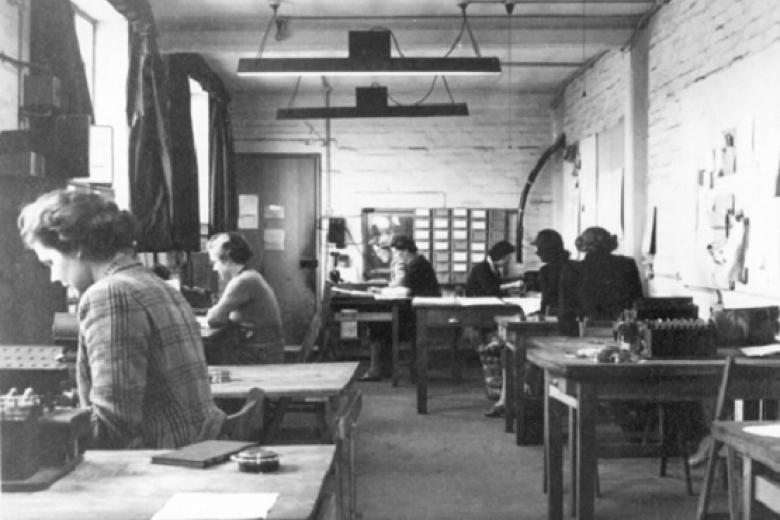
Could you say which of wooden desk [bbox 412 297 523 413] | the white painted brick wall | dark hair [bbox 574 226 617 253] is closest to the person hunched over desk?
the white painted brick wall

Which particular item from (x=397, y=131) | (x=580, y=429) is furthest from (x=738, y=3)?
(x=397, y=131)

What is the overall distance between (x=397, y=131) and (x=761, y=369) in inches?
343

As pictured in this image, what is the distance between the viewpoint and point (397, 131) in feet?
41.1

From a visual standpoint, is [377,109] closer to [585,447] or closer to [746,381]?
[585,447]

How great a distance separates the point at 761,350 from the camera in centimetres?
459

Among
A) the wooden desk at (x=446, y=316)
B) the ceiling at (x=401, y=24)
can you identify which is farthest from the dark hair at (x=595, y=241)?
the ceiling at (x=401, y=24)

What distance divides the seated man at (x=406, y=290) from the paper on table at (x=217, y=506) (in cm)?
787

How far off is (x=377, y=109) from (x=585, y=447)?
5806mm

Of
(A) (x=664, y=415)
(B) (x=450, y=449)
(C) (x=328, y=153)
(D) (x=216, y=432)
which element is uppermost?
(C) (x=328, y=153)

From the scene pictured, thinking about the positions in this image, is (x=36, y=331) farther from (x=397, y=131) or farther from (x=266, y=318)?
(x=397, y=131)

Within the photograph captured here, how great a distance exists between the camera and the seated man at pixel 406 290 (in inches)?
399

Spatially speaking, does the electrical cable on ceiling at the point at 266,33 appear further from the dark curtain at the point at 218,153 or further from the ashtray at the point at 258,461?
the ashtray at the point at 258,461

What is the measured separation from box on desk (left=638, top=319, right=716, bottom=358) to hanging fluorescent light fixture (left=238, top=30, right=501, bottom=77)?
380cm

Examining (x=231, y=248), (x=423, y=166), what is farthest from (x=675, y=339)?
(x=423, y=166)
